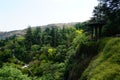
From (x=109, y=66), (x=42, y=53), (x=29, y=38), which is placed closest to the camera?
(x=109, y=66)

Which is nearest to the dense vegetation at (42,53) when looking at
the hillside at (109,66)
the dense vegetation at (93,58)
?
the dense vegetation at (93,58)

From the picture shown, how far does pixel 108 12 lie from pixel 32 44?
280ft

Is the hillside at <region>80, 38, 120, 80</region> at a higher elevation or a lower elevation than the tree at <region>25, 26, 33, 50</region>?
higher

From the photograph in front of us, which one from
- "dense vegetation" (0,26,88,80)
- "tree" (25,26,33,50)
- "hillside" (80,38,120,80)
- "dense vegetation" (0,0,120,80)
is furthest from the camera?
"tree" (25,26,33,50)

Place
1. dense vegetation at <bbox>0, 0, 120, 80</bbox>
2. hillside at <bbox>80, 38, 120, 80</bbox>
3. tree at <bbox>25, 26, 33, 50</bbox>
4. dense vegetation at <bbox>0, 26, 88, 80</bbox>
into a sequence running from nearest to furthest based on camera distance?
hillside at <bbox>80, 38, 120, 80</bbox>
dense vegetation at <bbox>0, 0, 120, 80</bbox>
dense vegetation at <bbox>0, 26, 88, 80</bbox>
tree at <bbox>25, 26, 33, 50</bbox>

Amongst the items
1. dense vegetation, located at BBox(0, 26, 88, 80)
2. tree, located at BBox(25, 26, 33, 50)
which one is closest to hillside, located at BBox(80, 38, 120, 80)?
dense vegetation, located at BBox(0, 26, 88, 80)

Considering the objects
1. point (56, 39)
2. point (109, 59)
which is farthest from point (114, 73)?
point (56, 39)

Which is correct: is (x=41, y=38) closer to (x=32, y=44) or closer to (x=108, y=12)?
(x=32, y=44)

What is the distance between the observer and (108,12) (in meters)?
43.8

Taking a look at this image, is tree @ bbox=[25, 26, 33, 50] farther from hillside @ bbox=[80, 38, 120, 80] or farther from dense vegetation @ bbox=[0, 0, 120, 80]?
hillside @ bbox=[80, 38, 120, 80]

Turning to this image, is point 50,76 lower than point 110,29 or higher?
lower

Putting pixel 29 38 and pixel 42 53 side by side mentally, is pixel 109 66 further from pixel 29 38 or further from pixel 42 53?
pixel 29 38

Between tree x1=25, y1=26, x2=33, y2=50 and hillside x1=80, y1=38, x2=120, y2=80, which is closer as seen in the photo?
hillside x1=80, y1=38, x2=120, y2=80

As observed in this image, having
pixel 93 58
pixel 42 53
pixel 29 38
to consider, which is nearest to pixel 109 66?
pixel 93 58
